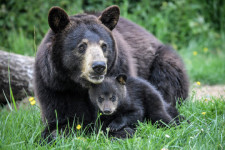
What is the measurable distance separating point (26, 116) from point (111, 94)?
148 cm

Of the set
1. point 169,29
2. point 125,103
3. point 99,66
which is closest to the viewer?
point 99,66

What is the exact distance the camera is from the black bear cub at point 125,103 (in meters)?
4.26

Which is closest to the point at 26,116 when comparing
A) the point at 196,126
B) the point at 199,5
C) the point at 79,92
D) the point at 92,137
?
the point at 79,92

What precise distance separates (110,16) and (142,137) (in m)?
1.75

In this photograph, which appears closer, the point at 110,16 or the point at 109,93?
the point at 109,93

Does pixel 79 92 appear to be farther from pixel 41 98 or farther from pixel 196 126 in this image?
pixel 196 126

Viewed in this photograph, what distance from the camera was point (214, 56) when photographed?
10172mm

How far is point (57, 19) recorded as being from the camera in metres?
4.27

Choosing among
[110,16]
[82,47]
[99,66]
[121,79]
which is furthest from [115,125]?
[110,16]

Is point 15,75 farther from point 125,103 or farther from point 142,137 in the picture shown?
point 142,137

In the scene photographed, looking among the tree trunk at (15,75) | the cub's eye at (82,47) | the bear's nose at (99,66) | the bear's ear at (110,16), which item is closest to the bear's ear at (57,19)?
the cub's eye at (82,47)

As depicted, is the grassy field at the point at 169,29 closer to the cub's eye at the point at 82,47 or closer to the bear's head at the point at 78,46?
the bear's head at the point at 78,46

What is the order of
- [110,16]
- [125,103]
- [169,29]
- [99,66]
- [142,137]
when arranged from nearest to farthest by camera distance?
[99,66] < [142,137] < [125,103] < [110,16] < [169,29]

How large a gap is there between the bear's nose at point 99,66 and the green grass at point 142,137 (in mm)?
782
